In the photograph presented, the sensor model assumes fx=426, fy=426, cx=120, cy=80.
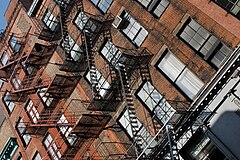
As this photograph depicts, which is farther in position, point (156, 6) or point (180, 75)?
point (156, 6)

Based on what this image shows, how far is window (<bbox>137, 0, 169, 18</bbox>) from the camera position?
27.8 meters

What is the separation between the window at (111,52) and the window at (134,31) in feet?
4.38

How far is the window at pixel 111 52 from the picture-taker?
96.7 ft

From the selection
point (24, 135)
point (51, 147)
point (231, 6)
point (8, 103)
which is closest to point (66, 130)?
point (51, 147)

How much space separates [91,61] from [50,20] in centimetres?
915

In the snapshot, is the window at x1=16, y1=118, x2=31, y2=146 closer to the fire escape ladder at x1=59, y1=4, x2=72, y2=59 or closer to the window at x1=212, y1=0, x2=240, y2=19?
the fire escape ladder at x1=59, y1=4, x2=72, y2=59

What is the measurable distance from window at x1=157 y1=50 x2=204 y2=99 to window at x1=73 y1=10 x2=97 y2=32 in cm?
828

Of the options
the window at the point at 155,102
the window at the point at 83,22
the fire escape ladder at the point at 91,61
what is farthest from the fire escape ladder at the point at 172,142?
the window at the point at 83,22

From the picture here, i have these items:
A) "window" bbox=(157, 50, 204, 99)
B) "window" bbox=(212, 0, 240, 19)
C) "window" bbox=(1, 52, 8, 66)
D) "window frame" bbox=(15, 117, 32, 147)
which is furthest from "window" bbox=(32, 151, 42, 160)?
"window" bbox=(212, 0, 240, 19)

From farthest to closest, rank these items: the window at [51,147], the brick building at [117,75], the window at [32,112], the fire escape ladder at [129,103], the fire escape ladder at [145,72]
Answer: the window at [32,112], the window at [51,147], the fire escape ladder at [145,72], the fire escape ladder at [129,103], the brick building at [117,75]

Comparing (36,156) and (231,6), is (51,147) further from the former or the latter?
(231,6)

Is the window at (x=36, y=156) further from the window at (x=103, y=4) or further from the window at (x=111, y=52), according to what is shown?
the window at (x=103, y=4)

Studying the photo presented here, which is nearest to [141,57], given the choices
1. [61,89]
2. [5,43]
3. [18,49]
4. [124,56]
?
[124,56]

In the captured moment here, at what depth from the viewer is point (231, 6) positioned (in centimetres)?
2325
